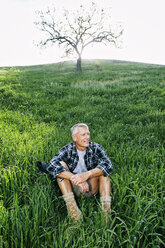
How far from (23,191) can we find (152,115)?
5.13m

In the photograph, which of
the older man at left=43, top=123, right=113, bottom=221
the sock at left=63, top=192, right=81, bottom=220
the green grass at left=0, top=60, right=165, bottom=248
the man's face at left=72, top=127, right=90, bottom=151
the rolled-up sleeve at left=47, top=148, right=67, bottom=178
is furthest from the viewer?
the man's face at left=72, top=127, right=90, bottom=151

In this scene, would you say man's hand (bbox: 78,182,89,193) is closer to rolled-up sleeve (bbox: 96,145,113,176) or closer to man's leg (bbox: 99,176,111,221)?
man's leg (bbox: 99,176,111,221)

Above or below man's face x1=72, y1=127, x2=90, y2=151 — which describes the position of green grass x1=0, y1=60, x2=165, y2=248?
below

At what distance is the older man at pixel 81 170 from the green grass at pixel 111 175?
0.16 m

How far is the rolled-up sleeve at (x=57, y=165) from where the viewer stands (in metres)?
2.94

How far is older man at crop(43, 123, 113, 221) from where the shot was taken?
2.74m

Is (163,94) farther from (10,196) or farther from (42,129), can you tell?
(10,196)

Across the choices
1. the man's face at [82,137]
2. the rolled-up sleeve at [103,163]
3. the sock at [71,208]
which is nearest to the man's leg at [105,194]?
the rolled-up sleeve at [103,163]

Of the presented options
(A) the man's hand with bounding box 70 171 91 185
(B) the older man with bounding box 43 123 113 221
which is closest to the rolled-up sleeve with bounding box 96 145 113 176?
(B) the older man with bounding box 43 123 113 221

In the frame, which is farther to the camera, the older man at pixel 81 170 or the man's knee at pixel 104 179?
the man's knee at pixel 104 179

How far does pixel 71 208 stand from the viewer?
103 inches

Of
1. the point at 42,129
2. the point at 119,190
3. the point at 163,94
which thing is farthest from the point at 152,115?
the point at 119,190

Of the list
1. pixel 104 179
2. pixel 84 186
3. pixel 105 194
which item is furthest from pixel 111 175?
pixel 84 186

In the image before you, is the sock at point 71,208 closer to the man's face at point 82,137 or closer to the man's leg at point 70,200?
the man's leg at point 70,200
